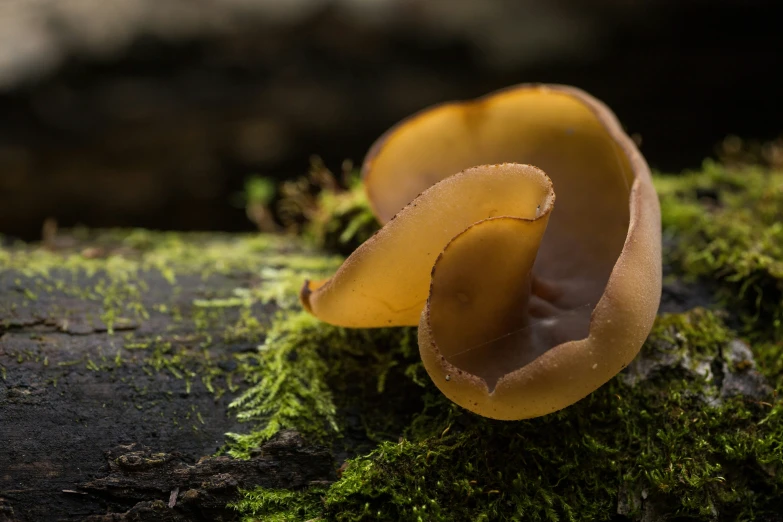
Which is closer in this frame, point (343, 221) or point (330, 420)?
point (330, 420)

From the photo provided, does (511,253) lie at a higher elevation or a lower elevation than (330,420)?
higher

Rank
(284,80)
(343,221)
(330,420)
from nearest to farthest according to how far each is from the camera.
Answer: (330,420)
(343,221)
(284,80)

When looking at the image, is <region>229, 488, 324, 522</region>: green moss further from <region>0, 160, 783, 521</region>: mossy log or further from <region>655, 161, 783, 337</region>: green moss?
<region>655, 161, 783, 337</region>: green moss

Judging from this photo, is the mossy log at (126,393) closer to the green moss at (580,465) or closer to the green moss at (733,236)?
the green moss at (580,465)

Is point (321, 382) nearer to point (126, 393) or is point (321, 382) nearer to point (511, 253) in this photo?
point (126, 393)

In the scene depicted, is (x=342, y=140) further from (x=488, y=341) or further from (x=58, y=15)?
(x=488, y=341)

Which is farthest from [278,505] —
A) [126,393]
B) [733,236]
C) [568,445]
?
[733,236]

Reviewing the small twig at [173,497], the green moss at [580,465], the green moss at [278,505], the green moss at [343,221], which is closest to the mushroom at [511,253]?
the green moss at [580,465]
